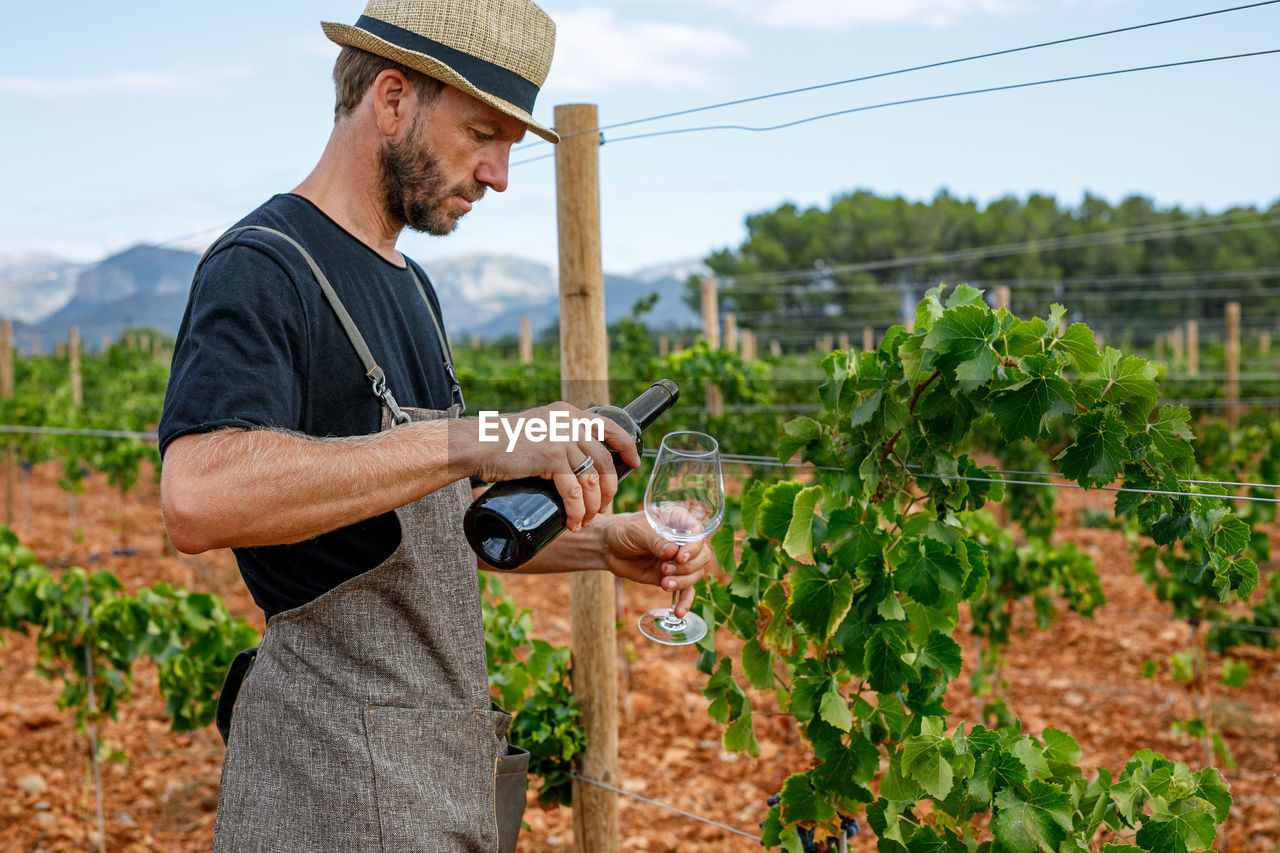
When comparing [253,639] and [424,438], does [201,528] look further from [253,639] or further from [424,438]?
[253,639]

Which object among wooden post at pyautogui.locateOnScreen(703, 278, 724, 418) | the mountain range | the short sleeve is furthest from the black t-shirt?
the mountain range

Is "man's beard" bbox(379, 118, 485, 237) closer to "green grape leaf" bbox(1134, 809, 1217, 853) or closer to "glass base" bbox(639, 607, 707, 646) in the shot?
"glass base" bbox(639, 607, 707, 646)

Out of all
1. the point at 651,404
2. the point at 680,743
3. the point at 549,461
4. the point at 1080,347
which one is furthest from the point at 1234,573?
the point at 680,743

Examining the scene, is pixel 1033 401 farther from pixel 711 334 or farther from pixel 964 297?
pixel 711 334

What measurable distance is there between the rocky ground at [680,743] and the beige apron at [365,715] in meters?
1.88

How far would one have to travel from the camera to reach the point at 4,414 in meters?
10.1

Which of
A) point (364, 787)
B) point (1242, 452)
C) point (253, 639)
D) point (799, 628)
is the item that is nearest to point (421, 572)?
point (364, 787)

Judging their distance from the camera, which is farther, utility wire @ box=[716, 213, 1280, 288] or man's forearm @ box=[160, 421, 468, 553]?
utility wire @ box=[716, 213, 1280, 288]

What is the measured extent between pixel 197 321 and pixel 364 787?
82cm

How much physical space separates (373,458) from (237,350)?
0.82 feet

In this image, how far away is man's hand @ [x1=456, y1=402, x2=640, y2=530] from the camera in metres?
1.36

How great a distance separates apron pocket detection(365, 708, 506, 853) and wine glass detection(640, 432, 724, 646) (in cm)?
53

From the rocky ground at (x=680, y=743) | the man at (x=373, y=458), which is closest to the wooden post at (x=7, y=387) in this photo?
the rocky ground at (x=680, y=743)

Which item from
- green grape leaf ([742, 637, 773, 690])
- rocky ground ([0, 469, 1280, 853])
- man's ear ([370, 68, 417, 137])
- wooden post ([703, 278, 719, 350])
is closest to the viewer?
man's ear ([370, 68, 417, 137])
